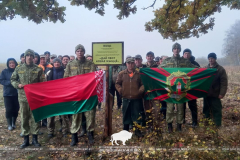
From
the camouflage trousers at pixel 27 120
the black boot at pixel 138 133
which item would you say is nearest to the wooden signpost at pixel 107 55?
the black boot at pixel 138 133

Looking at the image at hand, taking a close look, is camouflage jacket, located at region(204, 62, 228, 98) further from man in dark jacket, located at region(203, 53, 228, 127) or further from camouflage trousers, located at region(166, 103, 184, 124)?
camouflage trousers, located at region(166, 103, 184, 124)

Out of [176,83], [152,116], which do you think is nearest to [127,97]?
[152,116]

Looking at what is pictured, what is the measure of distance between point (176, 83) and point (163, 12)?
109 inches

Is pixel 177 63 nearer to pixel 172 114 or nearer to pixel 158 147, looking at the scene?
pixel 172 114

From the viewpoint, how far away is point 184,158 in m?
4.13

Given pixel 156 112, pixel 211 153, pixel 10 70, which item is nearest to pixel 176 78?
pixel 156 112

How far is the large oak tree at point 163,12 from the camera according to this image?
15.4 feet

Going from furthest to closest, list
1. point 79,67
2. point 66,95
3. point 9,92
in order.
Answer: point 9,92 → point 79,67 → point 66,95

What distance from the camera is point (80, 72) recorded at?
221 inches

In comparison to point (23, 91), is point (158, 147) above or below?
below

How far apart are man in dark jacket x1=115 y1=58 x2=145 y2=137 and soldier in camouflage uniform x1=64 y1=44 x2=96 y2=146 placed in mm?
885

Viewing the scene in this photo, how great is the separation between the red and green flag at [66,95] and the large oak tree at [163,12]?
1.86 m

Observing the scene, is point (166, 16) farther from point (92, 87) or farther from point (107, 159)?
point (107, 159)

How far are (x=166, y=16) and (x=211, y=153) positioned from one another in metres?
4.47
